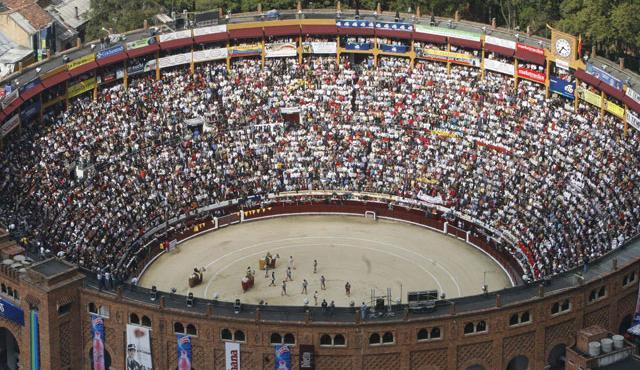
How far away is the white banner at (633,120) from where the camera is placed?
148000 millimetres

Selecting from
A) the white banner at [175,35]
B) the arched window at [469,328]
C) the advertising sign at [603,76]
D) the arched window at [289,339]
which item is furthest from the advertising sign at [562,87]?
the arched window at [289,339]

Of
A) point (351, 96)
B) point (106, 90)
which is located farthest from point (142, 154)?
point (351, 96)

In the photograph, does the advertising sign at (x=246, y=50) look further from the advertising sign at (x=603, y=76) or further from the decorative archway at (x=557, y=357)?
the decorative archway at (x=557, y=357)

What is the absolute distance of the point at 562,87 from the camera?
158 metres

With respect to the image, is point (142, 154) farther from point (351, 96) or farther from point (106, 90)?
point (351, 96)

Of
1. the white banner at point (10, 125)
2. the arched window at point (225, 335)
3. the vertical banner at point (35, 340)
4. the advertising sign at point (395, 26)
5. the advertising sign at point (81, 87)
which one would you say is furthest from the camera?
the advertising sign at point (395, 26)

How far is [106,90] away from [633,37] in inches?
2537

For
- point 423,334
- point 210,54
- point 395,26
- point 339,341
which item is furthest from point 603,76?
point 339,341

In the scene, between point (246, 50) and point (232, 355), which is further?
point (246, 50)

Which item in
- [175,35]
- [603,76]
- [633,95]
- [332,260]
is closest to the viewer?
[633,95]

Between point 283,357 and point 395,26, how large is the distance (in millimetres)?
64661

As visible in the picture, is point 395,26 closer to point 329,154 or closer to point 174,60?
point 329,154

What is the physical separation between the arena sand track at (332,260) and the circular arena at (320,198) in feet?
0.97

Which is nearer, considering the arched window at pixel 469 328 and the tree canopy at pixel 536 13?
the arched window at pixel 469 328
